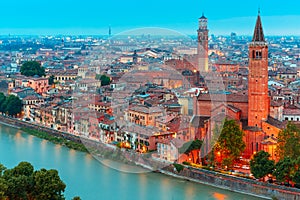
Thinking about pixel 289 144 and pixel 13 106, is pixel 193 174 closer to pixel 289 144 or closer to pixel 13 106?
pixel 289 144

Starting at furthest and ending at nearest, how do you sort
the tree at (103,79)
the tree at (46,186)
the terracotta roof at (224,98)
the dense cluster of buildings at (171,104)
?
the tree at (103,79) → the terracotta roof at (224,98) → the dense cluster of buildings at (171,104) → the tree at (46,186)

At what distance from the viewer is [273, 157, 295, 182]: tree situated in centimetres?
487

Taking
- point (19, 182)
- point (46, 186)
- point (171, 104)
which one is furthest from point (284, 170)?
point (171, 104)

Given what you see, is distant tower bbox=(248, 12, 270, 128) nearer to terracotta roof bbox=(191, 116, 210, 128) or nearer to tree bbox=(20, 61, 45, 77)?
terracotta roof bbox=(191, 116, 210, 128)

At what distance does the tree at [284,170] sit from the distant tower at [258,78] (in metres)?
1.17

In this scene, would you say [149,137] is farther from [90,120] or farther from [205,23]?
[205,23]

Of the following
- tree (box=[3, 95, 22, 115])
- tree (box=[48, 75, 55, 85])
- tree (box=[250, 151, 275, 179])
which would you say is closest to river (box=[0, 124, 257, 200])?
tree (box=[250, 151, 275, 179])

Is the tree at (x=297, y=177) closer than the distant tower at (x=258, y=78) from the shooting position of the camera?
Yes

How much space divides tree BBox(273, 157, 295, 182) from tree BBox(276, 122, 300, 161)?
0.27 meters

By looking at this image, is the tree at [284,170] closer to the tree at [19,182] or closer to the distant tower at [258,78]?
the distant tower at [258,78]

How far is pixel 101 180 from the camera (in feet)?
18.0

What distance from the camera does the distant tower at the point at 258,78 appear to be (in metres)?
6.04

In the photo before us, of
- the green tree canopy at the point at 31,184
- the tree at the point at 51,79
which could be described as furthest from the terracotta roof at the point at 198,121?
the tree at the point at 51,79

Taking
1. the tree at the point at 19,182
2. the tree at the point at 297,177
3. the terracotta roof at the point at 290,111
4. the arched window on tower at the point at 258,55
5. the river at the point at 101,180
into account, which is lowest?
the river at the point at 101,180
